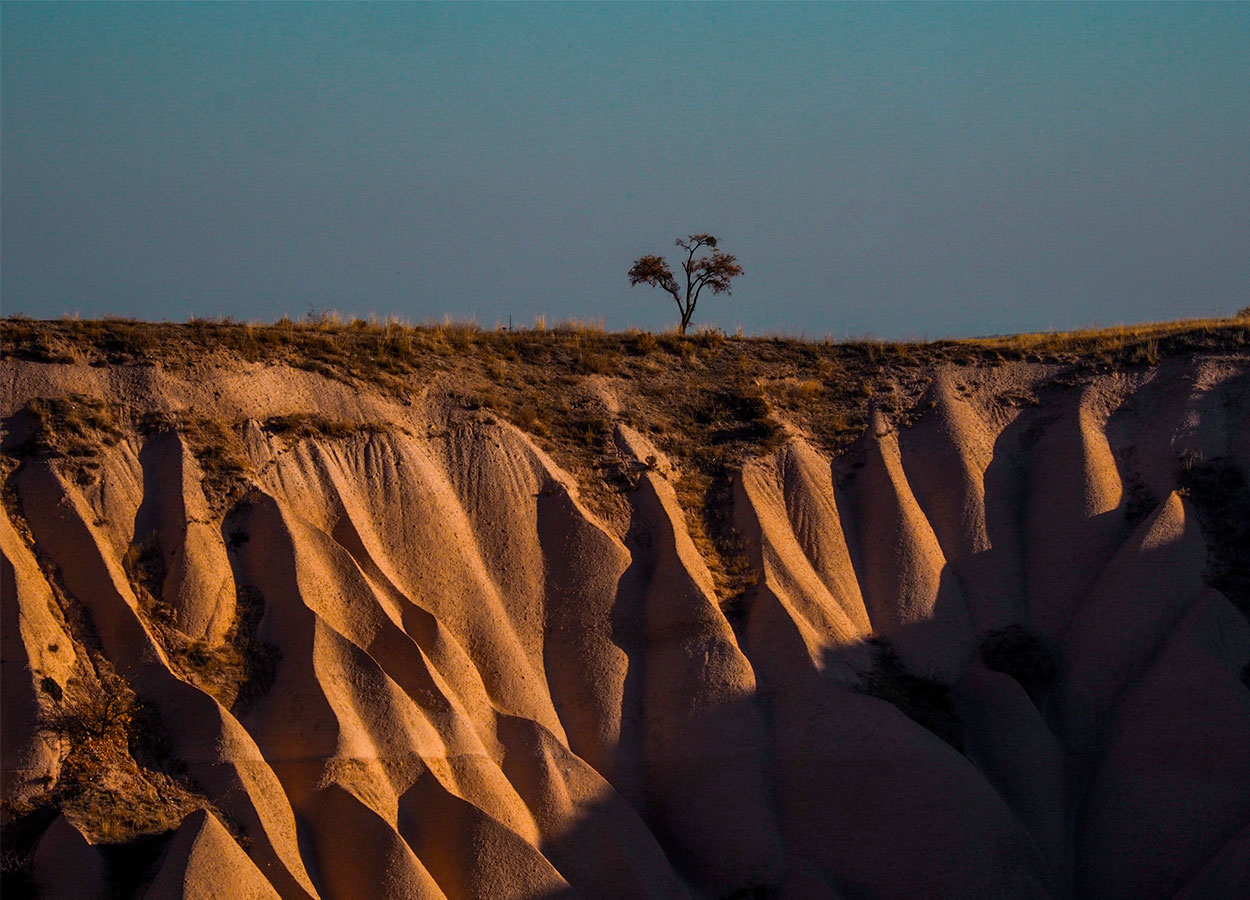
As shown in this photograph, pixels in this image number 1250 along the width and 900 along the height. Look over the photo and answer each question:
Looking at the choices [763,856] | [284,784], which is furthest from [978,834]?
[284,784]

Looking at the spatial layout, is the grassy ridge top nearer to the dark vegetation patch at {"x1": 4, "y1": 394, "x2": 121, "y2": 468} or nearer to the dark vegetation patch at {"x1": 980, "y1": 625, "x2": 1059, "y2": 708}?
the dark vegetation patch at {"x1": 4, "y1": 394, "x2": 121, "y2": 468}

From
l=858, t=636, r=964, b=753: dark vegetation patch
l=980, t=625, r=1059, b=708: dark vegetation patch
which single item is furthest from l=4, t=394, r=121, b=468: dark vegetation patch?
l=980, t=625, r=1059, b=708: dark vegetation patch

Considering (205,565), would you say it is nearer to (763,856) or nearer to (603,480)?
(603,480)

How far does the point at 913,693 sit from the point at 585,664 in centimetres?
616

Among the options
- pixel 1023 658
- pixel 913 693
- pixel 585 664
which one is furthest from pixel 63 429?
pixel 1023 658

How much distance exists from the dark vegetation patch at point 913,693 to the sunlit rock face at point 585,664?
0.11m

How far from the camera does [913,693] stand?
86.5 feet

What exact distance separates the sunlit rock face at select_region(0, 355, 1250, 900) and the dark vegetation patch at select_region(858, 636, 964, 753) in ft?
0.35

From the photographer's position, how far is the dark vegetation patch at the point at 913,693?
2578cm

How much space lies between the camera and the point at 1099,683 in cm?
2681

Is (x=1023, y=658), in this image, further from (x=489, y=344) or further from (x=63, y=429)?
(x=63, y=429)

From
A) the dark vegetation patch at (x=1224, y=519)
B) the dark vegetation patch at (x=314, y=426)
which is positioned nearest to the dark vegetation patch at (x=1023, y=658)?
the dark vegetation patch at (x=1224, y=519)

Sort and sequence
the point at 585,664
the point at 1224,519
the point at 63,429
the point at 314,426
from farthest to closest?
the point at 1224,519 < the point at 314,426 < the point at 585,664 < the point at 63,429

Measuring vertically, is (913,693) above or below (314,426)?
below
